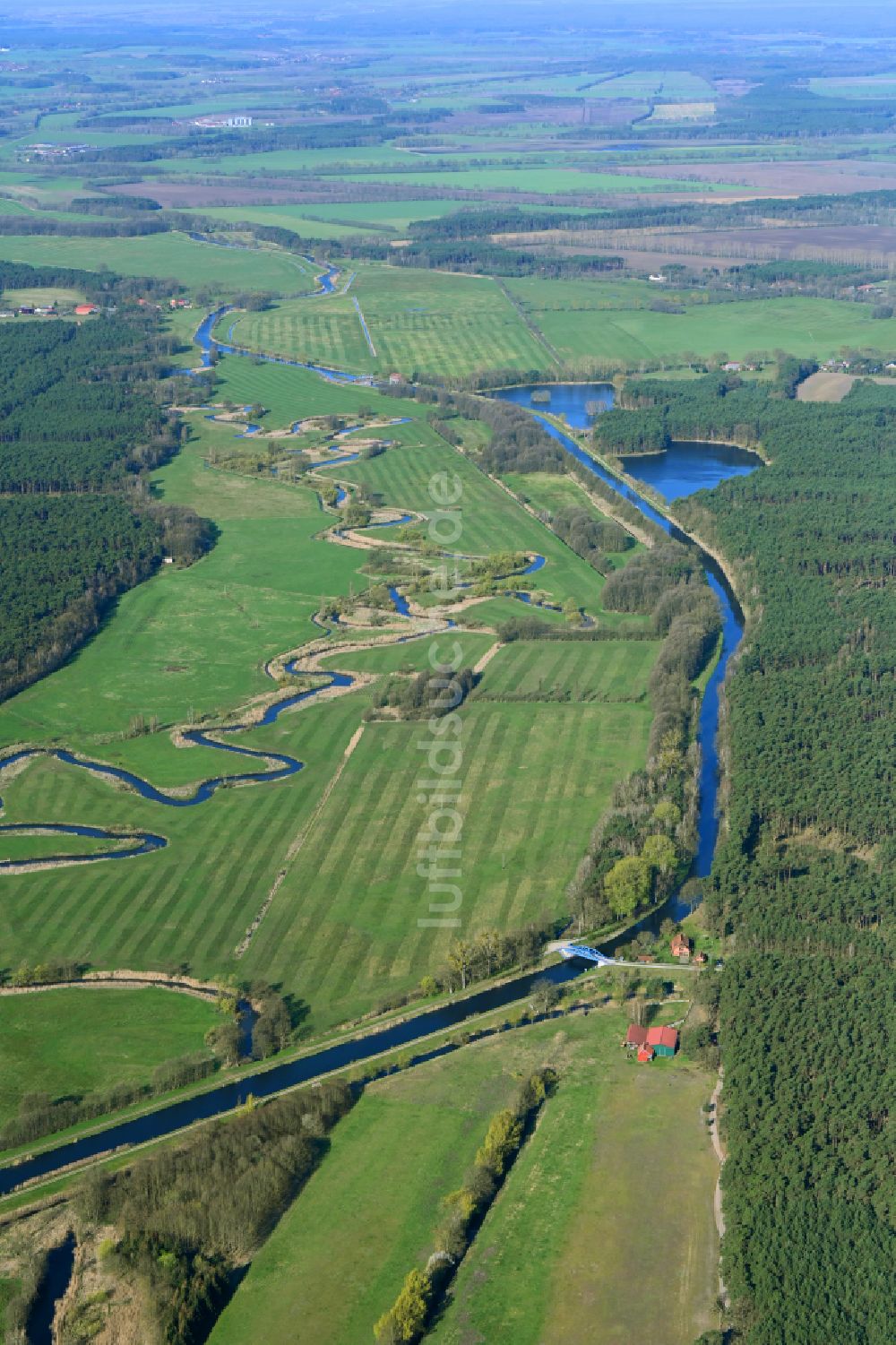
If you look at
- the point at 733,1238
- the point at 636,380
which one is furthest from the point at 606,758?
the point at 636,380

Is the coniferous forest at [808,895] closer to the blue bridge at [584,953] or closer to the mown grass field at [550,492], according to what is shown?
the blue bridge at [584,953]

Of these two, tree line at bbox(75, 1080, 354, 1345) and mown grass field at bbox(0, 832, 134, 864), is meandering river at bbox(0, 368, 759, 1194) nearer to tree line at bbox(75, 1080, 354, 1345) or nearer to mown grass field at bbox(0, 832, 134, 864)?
tree line at bbox(75, 1080, 354, 1345)

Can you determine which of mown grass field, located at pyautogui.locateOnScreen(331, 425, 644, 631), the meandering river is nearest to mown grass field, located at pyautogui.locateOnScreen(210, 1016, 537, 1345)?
the meandering river

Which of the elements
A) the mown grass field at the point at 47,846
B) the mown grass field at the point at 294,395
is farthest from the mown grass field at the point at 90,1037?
the mown grass field at the point at 294,395

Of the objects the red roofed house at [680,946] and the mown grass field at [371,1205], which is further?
the red roofed house at [680,946]
